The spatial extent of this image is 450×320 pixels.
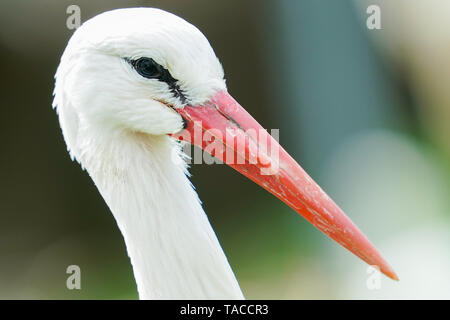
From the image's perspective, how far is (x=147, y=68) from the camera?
98 centimetres

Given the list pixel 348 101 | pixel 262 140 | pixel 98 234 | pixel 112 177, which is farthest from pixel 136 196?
pixel 98 234

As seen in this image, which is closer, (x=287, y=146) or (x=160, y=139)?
(x=160, y=139)

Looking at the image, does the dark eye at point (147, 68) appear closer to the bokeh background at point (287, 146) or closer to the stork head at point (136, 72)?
the stork head at point (136, 72)

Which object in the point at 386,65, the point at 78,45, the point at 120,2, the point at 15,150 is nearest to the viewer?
the point at 78,45

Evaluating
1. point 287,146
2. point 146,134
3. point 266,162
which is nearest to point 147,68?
point 146,134

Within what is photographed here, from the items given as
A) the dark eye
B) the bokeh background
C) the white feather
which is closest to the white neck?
the white feather

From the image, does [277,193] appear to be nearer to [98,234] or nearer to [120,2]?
[120,2]

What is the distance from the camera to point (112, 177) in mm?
1029

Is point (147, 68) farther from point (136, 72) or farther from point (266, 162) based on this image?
point (266, 162)

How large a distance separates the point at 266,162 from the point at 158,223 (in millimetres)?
219

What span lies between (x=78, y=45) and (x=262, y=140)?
0.35 metres

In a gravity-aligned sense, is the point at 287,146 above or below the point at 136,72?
above

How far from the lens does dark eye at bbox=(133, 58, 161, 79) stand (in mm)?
975

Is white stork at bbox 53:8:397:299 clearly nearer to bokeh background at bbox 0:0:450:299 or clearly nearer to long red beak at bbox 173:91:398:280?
long red beak at bbox 173:91:398:280
